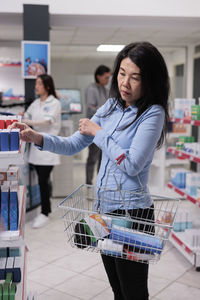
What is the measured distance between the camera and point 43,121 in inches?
181

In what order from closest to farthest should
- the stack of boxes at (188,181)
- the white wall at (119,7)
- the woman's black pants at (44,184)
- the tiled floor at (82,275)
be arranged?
the tiled floor at (82,275) → the stack of boxes at (188,181) → the woman's black pants at (44,184) → the white wall at (119,7)

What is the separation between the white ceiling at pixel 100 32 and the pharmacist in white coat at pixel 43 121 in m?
1.14

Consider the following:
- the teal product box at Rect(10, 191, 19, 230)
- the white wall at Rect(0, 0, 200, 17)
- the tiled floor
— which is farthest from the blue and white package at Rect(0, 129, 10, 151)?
the white wall at Rect(0, 0, 200, 17)

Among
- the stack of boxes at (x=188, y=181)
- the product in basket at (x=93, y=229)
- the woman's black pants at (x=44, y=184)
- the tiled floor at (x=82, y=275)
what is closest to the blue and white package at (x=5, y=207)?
the product in basket at (x=93, y=229)

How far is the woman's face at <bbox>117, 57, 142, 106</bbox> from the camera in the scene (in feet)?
5.42

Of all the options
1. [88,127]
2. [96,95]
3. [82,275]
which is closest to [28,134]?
[88,127]

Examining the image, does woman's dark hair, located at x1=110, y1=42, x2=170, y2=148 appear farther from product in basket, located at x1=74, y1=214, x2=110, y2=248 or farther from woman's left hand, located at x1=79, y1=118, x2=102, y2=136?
product in basket, located at x1=74, y1=214, x2=110, y2=248

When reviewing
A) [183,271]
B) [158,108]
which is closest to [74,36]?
[183,271]

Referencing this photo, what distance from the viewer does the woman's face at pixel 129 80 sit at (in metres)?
1.65

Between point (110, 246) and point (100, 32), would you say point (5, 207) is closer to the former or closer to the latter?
point (110, 246)

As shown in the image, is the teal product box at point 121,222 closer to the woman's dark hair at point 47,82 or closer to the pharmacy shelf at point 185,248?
the pharmacy shelf at point 185,248

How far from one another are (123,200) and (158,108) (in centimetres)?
45

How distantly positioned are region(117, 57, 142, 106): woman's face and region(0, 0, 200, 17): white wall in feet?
12.0

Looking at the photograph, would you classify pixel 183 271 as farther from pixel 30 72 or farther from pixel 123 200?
pixel 30 72
